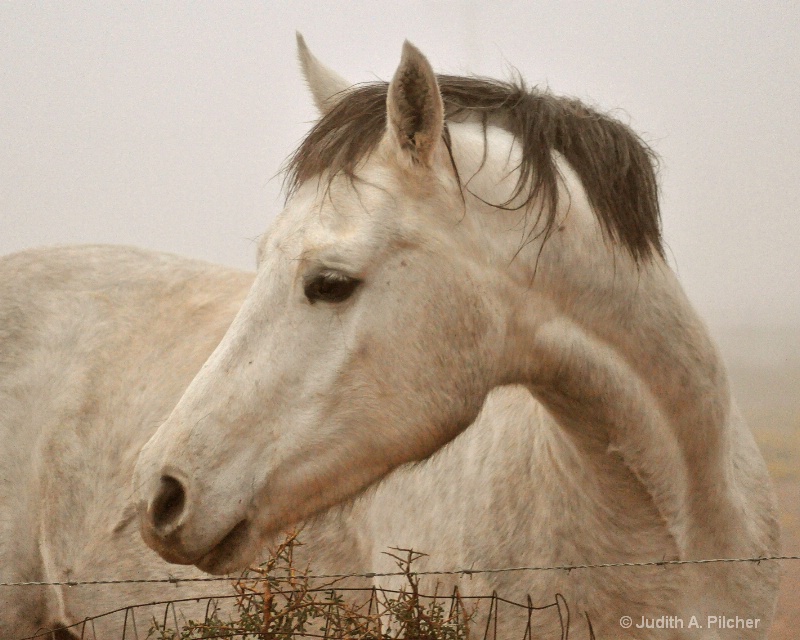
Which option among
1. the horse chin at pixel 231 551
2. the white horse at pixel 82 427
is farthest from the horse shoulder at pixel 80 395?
the horse chin at pixel 231 551

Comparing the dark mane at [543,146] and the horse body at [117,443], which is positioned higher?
the dark mane at [543,146]

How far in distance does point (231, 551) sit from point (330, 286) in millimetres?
537

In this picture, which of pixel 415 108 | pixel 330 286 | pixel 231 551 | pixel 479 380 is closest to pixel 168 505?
pixel 231 551

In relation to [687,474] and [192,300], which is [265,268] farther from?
[192,300]

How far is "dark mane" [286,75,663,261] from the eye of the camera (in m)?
1.49

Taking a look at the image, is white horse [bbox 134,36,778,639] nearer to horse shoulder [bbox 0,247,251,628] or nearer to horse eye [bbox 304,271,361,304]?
horse eye [bbox 304,271,361,304]

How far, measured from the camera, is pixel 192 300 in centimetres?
273

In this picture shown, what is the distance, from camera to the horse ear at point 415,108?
53.1 inches

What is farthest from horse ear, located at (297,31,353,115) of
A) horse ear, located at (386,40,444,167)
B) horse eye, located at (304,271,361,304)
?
horse eye, located at (304,271,361,304)

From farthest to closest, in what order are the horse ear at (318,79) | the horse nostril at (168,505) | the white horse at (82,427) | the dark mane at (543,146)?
1. the white horse at (82,427)
2. the horse ear at (318,79)
3. the dark mane at (543,146)
4. the horse nostril at (168,505)

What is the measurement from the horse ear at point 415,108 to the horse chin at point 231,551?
787mm

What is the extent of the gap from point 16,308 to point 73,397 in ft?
1.29

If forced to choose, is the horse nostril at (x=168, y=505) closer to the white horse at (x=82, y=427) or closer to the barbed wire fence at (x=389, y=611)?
the barbed wire fence at (x=389, y=611)

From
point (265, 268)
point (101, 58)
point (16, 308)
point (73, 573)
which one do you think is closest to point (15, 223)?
point (101, 58)
